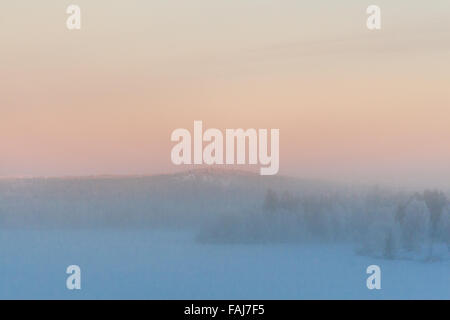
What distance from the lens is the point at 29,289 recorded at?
20219mm

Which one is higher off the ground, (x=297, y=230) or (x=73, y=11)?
(x=73, y=11)

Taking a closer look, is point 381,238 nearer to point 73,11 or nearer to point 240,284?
point 240,284

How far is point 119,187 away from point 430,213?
2905 millimetres

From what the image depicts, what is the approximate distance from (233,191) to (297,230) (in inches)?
27.7

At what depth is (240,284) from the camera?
20172mm

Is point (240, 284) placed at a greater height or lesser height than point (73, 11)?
lesser

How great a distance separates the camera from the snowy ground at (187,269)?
20.1 meters

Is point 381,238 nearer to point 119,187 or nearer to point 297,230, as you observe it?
point 297,230

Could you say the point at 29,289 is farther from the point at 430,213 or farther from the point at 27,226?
the point at 430,213

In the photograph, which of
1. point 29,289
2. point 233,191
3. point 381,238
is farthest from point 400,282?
point 29,289

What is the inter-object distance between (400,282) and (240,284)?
1.49 meters

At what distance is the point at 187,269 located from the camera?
20.2 metres

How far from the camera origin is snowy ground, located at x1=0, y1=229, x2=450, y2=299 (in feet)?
66.1
